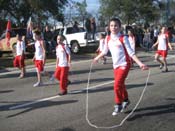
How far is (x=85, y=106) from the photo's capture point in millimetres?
10297

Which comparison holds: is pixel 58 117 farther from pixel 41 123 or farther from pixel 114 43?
pixel 114 43

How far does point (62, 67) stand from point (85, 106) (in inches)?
88.3

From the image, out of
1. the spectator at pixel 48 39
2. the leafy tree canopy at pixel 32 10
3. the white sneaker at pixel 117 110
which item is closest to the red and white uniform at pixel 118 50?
the white sneaker at pixel 117 110

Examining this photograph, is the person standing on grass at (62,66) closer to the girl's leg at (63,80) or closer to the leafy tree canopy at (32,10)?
the girl's leg at (63,80)

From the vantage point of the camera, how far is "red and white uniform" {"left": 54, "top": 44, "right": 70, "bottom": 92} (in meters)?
12.1

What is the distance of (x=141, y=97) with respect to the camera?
1116 centimetres

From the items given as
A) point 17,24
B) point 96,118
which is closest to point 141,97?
point 96,118

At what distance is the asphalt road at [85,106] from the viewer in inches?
333

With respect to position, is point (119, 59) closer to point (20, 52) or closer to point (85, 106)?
point (85, 106)

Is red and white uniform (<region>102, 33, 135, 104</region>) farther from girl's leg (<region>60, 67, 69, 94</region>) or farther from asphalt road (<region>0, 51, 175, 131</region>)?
girl's leg (<region>60, 67, 69, 94</region>)

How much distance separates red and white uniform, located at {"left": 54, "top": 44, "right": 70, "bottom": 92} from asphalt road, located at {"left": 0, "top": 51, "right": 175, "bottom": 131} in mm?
349

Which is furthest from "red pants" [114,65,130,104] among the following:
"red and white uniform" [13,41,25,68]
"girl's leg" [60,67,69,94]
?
"red and white uniform" [13,41,25,68]

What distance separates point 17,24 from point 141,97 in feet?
83.6

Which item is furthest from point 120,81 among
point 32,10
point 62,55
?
point 32,10
